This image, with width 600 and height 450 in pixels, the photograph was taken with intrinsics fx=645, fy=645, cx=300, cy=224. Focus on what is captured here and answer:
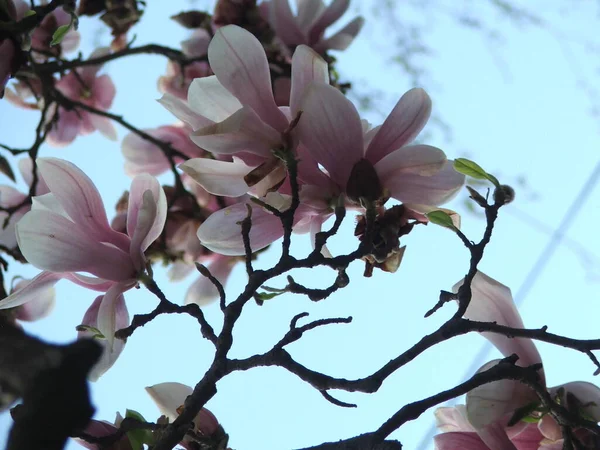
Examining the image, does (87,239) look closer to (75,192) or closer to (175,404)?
(75,192)

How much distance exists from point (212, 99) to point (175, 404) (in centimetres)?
23

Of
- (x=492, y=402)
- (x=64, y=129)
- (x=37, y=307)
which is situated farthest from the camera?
(x=64, y=129)

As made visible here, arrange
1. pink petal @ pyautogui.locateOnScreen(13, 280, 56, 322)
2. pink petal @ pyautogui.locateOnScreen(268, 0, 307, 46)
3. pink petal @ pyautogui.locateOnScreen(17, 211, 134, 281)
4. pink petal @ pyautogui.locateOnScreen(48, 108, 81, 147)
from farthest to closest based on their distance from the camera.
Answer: pink petal @ pyautogui.locateOnScreen(48, 108, 81, 147) < pink petal @ pyautogui.locateOnScreen(268, 0, 307, 46) < pink petal @ pyautogui.locateOnScreen(13, 280, 56, 322) < pink petal @ pyautogui.locateOnScreen(17, 211, 134, 281)

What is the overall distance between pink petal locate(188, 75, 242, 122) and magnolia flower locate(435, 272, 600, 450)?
0.69ft

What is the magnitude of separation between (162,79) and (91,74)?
0.15m

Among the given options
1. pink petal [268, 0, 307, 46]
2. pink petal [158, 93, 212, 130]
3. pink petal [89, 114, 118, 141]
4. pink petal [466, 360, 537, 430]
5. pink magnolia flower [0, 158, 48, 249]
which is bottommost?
pink petal [466, 360, 537, 430]

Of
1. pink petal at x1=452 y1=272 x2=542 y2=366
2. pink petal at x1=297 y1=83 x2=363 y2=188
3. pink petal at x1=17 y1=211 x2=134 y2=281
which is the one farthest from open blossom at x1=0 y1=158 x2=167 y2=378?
pink petal at x1=452 y1=272 x2=542 y2=366

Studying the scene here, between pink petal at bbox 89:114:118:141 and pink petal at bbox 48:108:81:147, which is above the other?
pink petal at bbox 89:114:118:141

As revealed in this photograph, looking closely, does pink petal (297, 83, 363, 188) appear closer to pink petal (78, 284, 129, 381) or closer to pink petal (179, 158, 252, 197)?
pink petal (179, 158, 252, 197)

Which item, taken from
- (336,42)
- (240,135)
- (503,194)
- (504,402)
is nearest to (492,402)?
(504,402)

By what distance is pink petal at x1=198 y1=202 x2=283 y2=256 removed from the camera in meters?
0.48

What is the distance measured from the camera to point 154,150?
2.92ft

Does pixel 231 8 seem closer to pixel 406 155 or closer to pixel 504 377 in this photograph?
pixel 406 155

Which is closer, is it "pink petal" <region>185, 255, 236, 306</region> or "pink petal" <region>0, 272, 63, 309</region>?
"pink petal" <region>0, 272, 63, 309</region>
